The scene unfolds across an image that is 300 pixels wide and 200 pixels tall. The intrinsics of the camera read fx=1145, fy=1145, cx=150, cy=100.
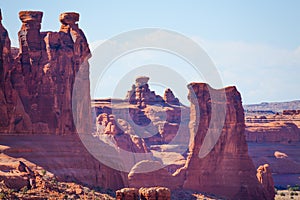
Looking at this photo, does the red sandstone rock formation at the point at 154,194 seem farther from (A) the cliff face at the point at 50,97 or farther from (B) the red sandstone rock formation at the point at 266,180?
(B) the red sandstone rock formation at the point at 266,180

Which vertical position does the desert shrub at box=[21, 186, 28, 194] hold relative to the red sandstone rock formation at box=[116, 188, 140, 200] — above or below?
above

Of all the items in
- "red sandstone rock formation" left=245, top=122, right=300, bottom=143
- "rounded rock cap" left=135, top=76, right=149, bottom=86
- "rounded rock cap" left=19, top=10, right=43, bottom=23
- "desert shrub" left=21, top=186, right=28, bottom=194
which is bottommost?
"desert shrub" left=21, top=186, right=28, bottom=194

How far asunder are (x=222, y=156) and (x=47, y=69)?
1119 inches

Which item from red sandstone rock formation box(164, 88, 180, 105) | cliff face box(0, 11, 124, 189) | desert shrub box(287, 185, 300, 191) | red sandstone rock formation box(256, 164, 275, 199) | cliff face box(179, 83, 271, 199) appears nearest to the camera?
cliff face box(0, 11, 124, 189)

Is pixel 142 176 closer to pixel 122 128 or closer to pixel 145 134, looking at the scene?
pixel 122 128

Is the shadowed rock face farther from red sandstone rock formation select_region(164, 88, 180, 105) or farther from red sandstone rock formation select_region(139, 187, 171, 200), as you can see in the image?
red sandstone rock formation select_region(164, 88, 180, 105)

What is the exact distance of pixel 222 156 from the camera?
4902 inches

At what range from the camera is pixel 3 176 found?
283ft

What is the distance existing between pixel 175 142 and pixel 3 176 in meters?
88.5

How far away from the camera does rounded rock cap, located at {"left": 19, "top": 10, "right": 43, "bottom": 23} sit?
341ft

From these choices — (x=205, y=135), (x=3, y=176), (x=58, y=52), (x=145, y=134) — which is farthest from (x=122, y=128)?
(x=3, y=176)

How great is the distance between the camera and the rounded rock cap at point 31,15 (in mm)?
103812

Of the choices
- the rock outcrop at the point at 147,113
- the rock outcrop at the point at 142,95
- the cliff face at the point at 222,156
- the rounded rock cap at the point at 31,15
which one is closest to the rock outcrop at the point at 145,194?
the rounded rock cap at the point at 31,15

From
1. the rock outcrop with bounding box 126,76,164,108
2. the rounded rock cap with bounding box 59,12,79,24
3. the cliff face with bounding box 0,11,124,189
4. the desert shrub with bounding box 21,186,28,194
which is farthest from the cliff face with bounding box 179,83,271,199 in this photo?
the rock outcrop with bounding box 126,76,164,108
